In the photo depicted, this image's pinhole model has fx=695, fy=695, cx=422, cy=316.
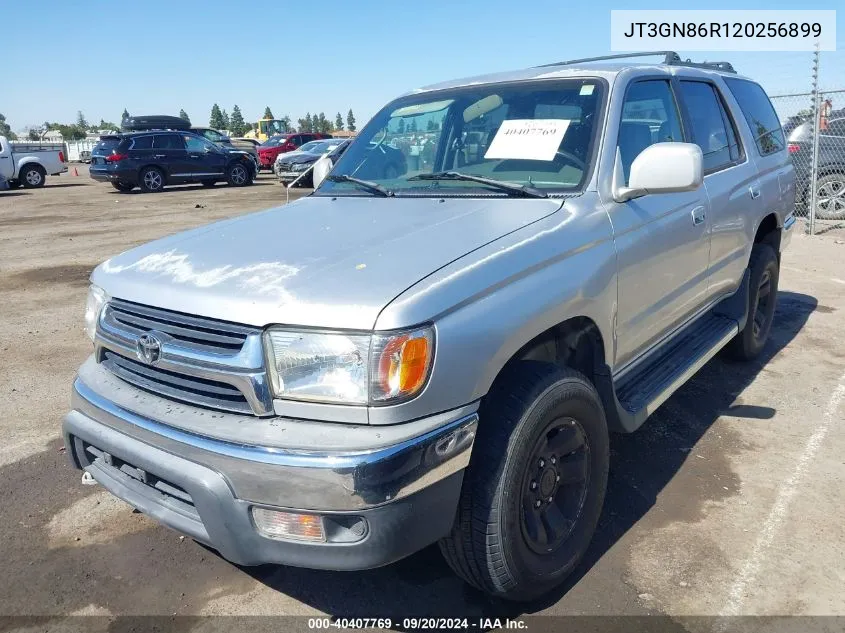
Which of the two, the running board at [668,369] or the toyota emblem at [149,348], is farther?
the running board at [668,369]

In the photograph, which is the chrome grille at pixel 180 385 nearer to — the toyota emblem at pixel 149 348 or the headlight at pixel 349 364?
the toyota emblem at pixel 149 348

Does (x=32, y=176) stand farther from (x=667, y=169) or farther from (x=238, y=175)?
(x=667, y=169)

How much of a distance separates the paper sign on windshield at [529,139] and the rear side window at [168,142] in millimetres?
19153

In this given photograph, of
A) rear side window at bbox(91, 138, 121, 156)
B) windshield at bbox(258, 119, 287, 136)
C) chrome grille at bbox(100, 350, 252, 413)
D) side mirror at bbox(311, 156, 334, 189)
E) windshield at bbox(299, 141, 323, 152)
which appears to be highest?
windshield at bbox(258, 119, 287, 136)

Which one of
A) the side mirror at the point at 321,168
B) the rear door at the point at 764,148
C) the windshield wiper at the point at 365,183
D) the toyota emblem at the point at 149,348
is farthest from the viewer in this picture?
the rear door at the point at 764,148

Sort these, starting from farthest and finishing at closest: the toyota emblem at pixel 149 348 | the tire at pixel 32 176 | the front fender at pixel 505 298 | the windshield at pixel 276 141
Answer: the windshield at pixel 276 141
the tire at pixel 32 176
the toyota emblem at pixel 149 348
the front fender at pixel 505 298

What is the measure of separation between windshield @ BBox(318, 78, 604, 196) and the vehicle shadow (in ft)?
4.92

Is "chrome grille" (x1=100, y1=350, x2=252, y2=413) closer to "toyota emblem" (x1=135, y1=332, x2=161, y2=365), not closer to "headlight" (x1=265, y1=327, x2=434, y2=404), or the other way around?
"toyota emblem" (x1=135, y1=332, x2=161, y2=365)

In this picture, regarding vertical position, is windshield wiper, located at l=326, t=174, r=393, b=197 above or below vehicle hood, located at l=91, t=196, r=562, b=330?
above

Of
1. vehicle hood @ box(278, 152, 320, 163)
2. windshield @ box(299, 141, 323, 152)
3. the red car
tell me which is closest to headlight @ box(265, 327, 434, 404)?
vehicle hood @ box(278, 152, 320, 163)

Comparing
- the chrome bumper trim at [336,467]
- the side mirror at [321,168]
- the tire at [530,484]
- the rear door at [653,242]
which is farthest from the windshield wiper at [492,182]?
the chrome bumper trim at [336,467]

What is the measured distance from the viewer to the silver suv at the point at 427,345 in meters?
2.03

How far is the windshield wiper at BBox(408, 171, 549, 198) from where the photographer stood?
115 inches

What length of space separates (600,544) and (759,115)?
3521 mm
